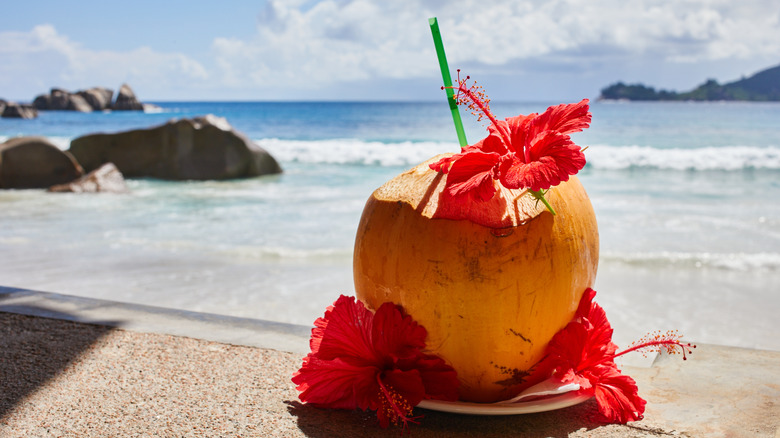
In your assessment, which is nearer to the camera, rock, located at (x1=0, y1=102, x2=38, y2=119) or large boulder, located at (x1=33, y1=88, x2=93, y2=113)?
rock, located at (x1=0, y1=102, x2=38, y2=119)

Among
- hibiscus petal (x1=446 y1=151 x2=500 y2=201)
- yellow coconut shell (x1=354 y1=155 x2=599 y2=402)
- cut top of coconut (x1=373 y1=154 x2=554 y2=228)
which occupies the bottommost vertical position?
yellow coconut shell (x1=354 y1=155 x2=599 y2=402)

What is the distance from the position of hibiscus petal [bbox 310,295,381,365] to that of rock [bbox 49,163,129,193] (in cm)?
868

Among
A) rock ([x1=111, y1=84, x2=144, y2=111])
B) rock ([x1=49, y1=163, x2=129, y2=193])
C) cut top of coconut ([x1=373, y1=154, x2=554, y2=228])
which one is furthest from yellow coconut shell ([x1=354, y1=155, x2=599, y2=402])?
rock ([x1=111, y1=84, x2=144, y2=111])

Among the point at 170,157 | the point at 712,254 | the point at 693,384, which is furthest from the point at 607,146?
the point at 693,384

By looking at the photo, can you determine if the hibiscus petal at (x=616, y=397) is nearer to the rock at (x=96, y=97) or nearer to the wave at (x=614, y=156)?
the wave at (x=614, y=156)

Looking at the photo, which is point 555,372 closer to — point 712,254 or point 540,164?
point 540,164

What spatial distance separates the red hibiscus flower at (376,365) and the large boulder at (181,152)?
10.2 meters

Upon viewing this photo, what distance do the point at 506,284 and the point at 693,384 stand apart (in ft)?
3.16

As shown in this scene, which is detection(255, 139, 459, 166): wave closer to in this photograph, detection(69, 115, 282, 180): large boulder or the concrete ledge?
detection(69, 115, 282, 180): large boulder

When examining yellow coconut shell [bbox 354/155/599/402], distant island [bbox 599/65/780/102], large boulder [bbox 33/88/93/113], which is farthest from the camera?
distant island [bbox 599/65/780/102]

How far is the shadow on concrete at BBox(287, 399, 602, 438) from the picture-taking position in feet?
6.23

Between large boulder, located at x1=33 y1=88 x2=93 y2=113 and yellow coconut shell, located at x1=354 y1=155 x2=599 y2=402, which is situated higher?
large boulder, located at x1=33 y1=88 x2=93 y2=113

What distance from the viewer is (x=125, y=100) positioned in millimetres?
61250

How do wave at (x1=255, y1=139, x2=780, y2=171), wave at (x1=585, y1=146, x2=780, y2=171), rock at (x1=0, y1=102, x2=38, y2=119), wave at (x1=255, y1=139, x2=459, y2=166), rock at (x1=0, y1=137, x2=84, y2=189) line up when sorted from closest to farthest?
1. rock at (x1=0, y1=137, x2=84, y2=189)
2. wave at (x1=585, y1=146, x2=780, y2=171)
3. wave at (x1=255, y1=139, x2=780, y2=171)
4. wave at (x1=255, y1=139, x2=459, y2=166)
5. rock at (x1=0, y1=102, x2=38, y2=119)
